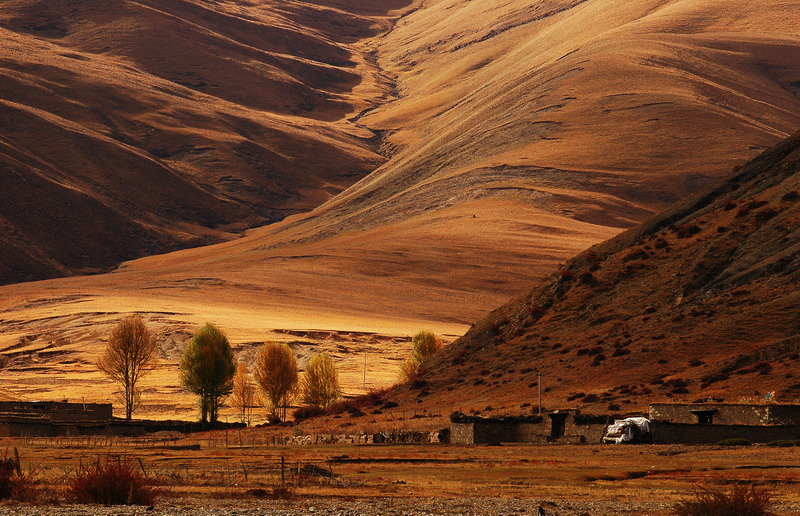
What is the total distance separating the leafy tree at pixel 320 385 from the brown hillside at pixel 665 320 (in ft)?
62.5

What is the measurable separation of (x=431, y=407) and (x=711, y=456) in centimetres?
3084

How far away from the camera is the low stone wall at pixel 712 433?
4422 centimetres

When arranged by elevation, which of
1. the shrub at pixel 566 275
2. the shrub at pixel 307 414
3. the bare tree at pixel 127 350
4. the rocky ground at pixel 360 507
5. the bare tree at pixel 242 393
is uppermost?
the shrub at pixel 566 275

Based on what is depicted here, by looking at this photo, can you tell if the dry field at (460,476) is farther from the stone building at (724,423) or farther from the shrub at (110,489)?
the stone building at (724,423)

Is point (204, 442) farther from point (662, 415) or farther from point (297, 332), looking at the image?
point (297, 332)

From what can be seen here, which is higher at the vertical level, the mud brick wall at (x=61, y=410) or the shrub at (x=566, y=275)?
the shrub at (x=566, y=275)

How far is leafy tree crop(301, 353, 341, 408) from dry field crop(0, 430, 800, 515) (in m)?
44.9

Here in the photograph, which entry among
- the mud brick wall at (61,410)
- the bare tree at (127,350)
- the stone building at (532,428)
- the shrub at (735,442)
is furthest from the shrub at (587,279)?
the bare tree at (127,350)

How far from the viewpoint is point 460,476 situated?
34.6 meters

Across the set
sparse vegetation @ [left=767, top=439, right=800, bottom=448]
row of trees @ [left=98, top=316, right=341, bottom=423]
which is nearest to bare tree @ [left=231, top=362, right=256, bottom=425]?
row of trees @ [left=98, top=316, right=341, bottom=423]

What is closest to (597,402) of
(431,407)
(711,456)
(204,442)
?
(431,407)

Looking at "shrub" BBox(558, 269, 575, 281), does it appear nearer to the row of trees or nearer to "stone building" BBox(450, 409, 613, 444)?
the row of trees

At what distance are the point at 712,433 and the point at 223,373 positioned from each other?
52.1 meters

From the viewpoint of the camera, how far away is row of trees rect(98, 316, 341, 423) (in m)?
88.9
